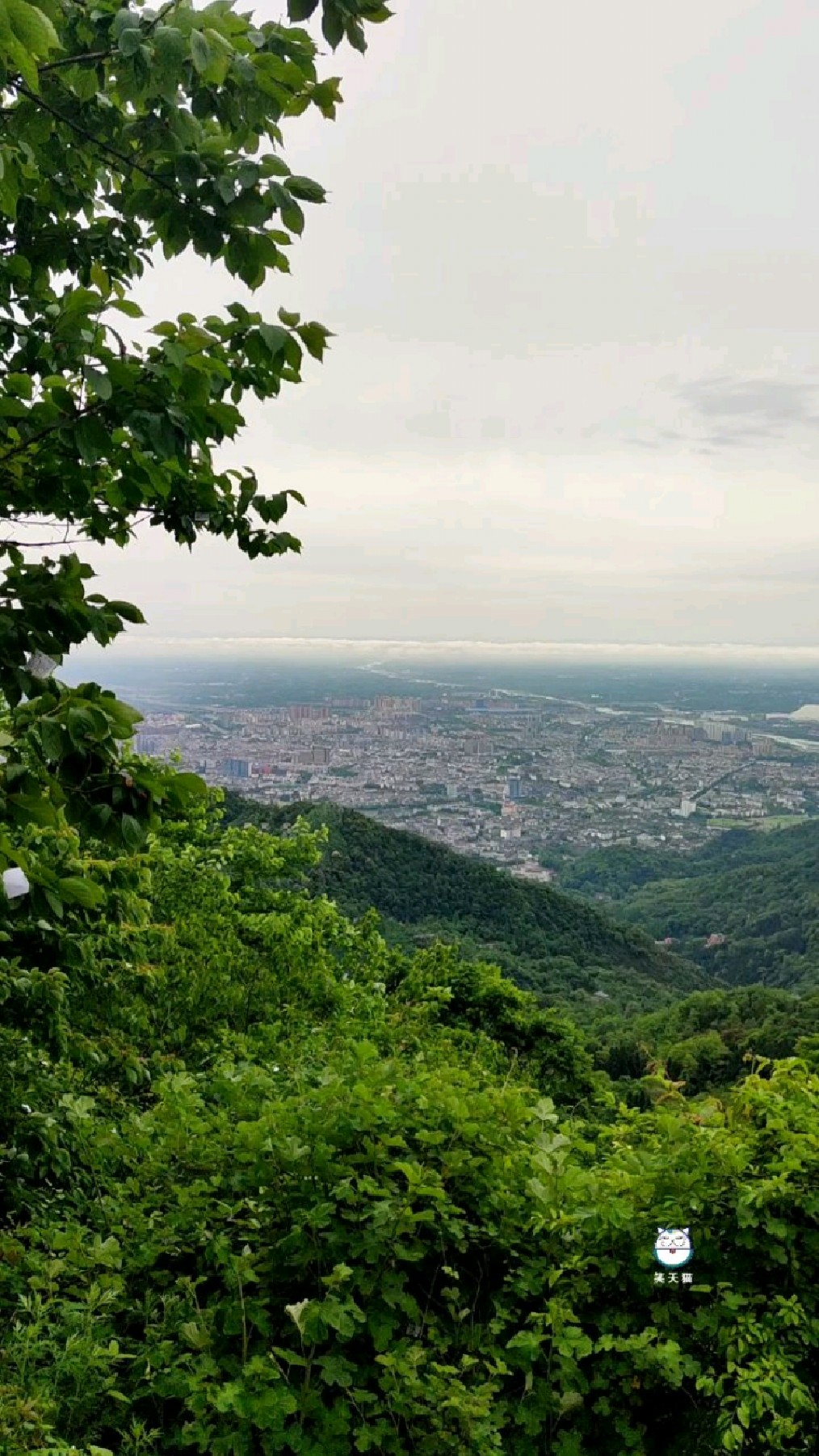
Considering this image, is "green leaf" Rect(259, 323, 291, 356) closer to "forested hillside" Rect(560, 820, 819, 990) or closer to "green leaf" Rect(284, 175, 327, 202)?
"green leaf" Rect(284, 175, 327, 202)

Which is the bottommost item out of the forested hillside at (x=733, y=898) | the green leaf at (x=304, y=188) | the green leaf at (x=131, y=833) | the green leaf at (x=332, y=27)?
the forested hillside at (x=733, y=898)

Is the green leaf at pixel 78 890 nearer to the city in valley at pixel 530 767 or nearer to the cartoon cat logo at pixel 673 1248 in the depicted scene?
the cartoon cat logo at pixel 673 1248

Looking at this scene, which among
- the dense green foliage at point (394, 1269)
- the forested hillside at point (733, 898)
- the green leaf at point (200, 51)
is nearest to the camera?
the green leaf at point (200, 51)

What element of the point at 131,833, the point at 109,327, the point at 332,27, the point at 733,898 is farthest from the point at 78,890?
the point at 733,898

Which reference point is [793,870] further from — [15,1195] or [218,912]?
[15,1195]

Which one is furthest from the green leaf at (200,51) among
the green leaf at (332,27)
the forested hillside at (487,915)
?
the forested hillside at (487,915)
